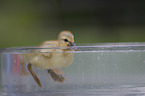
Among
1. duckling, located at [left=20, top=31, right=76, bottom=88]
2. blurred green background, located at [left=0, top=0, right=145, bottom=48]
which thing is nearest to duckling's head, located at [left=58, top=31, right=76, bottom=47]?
duckling, located at [left=20, top=31, right=76, bottom=88]

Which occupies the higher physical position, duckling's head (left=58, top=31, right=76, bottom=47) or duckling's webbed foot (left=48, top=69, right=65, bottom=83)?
duckling's head (left=58, top=31, right=76, bottom=47)

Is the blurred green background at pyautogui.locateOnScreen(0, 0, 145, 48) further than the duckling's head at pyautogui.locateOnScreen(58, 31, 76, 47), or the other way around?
the blurred green background at pyautogui.locateOnScreen(0, 0, 145, 48)

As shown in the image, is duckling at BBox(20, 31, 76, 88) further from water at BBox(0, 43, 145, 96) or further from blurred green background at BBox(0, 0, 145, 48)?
blurred green background at BBox(0, 0, 145, 48)

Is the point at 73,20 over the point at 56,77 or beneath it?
over

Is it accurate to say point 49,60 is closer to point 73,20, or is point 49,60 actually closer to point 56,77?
point 56,77

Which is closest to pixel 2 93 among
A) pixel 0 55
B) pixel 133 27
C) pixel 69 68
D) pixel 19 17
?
pixel 0 55

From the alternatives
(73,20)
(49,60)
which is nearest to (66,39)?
(49,60)

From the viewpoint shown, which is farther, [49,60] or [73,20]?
[73,20]

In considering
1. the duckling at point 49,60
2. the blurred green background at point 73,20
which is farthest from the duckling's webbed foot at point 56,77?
the blurred green background at point 73,20

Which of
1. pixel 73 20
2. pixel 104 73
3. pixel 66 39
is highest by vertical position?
pixel 73 20

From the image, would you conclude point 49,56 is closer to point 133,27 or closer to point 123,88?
point 123,88
